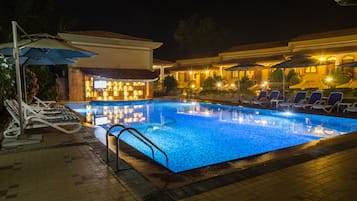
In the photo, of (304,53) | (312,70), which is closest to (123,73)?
(304,53)

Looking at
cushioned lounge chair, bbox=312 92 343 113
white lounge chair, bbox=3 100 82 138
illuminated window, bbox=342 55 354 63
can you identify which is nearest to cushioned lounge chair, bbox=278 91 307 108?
cushioned lounge chair, bbox=312 92 343 113

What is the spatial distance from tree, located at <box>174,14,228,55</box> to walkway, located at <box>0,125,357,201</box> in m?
45.6

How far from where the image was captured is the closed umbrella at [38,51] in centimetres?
649

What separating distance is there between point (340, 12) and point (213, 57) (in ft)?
81.5

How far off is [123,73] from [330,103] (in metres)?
15.2

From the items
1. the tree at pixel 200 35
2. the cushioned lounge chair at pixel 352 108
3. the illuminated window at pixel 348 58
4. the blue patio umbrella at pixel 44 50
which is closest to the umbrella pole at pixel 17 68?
the blue patio umbrella at pixel 44 50

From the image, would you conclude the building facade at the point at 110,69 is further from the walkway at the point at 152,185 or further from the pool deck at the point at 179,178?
the walkway at the point at 152,185

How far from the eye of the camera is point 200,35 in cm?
5050

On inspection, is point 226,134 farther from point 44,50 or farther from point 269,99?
point 269,99

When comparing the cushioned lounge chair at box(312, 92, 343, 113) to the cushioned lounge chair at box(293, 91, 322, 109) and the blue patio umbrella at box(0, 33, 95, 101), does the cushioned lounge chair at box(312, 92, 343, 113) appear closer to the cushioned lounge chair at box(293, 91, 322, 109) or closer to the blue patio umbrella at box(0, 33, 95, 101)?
the cushioned lounge chair at box(293, 91, 322, 109)

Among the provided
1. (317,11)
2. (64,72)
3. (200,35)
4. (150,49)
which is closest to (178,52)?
(200,35)

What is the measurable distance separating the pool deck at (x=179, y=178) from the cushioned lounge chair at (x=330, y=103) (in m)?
7.61

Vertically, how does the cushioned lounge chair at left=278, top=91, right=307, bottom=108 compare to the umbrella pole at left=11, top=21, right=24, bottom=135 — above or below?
below

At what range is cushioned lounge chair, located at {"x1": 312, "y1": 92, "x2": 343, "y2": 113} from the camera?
12751mm
